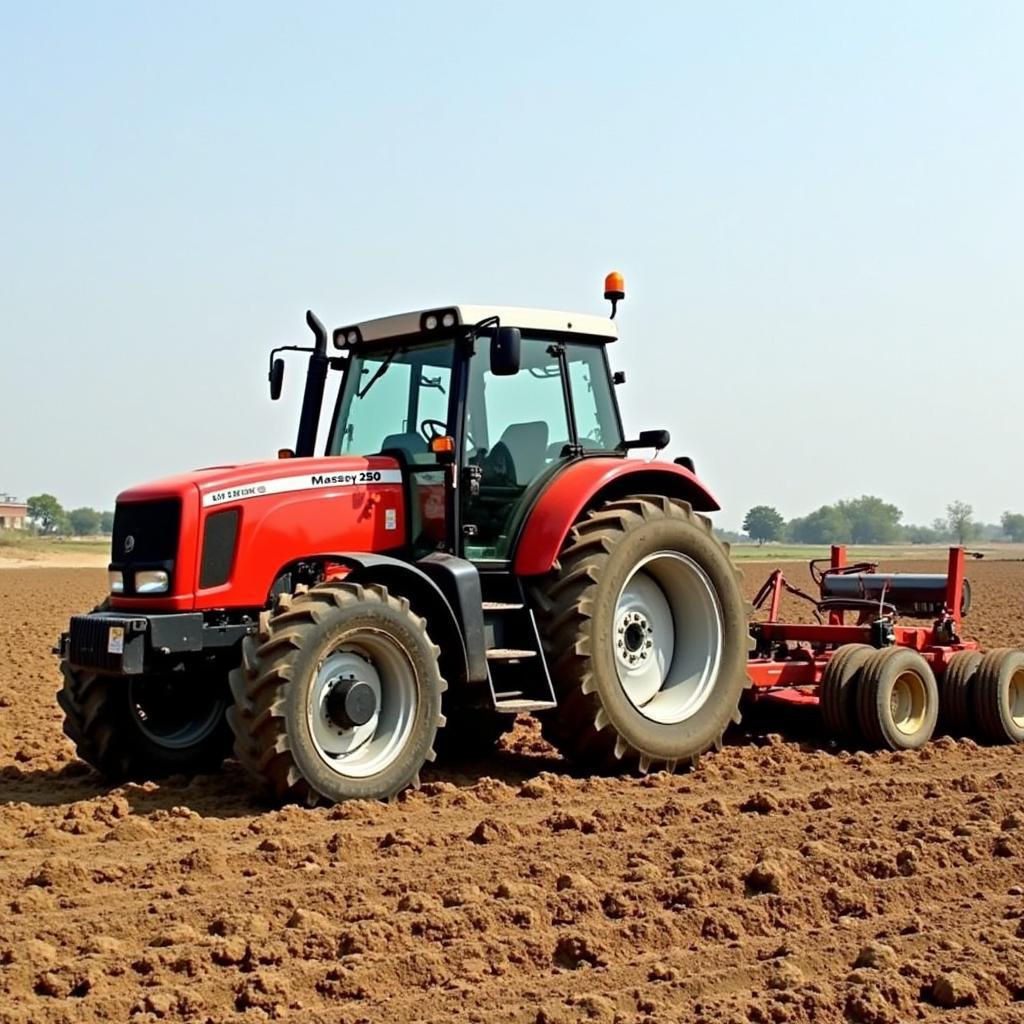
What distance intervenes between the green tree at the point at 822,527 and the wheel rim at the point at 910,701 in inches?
5750

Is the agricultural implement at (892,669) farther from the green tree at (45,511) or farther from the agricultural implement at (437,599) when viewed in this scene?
the green tree at (45,511)

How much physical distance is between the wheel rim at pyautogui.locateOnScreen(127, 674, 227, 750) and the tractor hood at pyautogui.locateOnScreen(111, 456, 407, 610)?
29.1 inches

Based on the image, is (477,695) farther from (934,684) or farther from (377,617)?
(934,684)

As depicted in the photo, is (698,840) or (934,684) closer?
(698,840)

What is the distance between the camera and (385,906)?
465cm

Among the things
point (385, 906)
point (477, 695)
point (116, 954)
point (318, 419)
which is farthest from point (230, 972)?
point (318, 419)

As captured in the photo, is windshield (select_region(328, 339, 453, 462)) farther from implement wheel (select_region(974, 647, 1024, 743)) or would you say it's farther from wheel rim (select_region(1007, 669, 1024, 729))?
wheel rim (select_region(1007, 669, 1024, 729))

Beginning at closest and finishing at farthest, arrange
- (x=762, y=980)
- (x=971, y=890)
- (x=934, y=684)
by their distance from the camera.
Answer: (x=762, y=980), (x=971, y=890), (x=934, y=684)

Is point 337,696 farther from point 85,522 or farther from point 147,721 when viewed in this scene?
point 85,522

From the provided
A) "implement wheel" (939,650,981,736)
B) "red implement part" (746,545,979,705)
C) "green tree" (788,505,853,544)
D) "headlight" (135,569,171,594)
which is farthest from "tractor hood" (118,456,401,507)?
"green tree" (788,505,853,544)

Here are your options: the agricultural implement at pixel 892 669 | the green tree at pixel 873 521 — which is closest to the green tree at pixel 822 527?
the green tree at pixel 873 521

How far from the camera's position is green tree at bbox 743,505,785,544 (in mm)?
138750

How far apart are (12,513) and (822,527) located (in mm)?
87398

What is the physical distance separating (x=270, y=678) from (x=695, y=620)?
9.58ft
